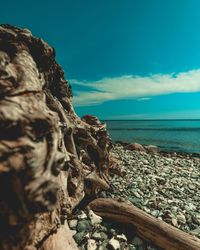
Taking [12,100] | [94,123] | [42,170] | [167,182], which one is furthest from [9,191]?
[167,182]

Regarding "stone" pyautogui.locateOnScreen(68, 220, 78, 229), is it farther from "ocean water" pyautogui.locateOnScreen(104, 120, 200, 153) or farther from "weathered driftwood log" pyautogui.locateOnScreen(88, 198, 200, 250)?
"ocean water" pyautogui.locateOnScreen(104, 120, 200, 153)

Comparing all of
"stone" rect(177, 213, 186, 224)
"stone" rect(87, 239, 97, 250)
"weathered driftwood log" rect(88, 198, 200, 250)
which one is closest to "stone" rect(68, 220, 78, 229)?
"stone" rect(87, 239, 97, 250)

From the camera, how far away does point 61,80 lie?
23.4 ft

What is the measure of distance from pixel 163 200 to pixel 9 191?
6722 millimetres

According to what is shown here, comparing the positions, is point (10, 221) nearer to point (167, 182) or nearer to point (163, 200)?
point (163, 200)

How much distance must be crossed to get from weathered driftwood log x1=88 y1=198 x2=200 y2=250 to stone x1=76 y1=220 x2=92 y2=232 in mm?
567

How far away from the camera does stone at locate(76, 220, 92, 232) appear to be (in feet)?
21.3

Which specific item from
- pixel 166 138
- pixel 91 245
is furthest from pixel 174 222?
pixel 166 138

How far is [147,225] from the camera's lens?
661 cm

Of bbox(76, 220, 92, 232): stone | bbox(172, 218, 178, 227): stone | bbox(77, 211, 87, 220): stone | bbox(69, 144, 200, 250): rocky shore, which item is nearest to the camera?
bbox(69, 144, 200, 250): rocky shore

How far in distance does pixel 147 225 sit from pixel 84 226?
1.38 metres

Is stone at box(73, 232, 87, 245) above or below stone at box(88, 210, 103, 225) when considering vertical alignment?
below

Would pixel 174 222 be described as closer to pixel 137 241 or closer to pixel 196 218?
pixel 196 218

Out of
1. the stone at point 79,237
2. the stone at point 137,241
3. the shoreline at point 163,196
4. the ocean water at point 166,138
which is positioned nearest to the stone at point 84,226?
the stone at point 79,237
